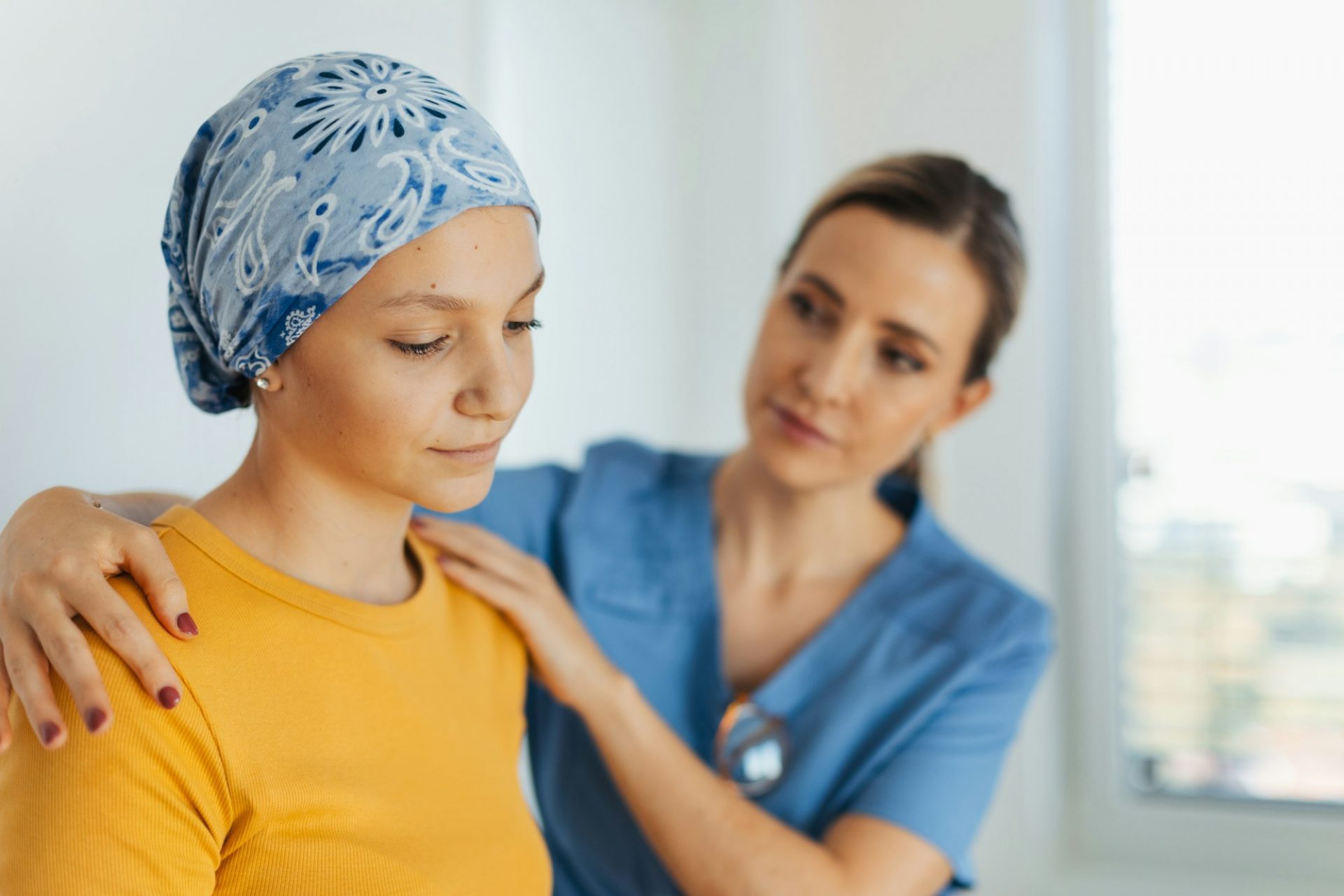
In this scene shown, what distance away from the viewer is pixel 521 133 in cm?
174

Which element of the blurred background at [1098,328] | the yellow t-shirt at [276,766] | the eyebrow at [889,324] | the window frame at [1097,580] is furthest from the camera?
the window frame at [1097,580]

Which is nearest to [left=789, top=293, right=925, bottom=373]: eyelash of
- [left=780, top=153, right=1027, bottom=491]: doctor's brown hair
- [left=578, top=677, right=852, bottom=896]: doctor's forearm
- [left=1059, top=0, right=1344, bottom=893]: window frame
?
[left=780, top=153, right=1027, bottom=491]: doctor's brown hair

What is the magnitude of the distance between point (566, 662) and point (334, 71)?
591mm

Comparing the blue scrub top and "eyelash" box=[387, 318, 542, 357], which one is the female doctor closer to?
the blue scrub top

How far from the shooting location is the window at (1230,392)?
6.90ft

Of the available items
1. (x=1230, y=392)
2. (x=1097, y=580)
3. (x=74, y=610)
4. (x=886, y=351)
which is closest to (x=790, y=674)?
(x=886, y=351)

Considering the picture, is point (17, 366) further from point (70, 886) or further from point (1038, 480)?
point (1038, 480)

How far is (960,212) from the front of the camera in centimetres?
144

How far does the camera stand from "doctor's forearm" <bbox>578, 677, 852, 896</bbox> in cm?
118

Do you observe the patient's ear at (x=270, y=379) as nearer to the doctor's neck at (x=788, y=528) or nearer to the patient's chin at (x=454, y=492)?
the patient's chin at (x=454, y=492)

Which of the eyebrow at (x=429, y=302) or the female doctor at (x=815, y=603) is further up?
the eyebrow at (x=429, y=302)

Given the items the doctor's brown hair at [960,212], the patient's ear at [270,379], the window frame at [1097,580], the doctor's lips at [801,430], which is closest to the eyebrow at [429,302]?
the patient's ear at [270,379]

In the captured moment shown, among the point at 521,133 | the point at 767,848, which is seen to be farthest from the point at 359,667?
the point at 521,133

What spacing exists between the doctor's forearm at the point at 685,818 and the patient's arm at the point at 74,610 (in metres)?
0.49
